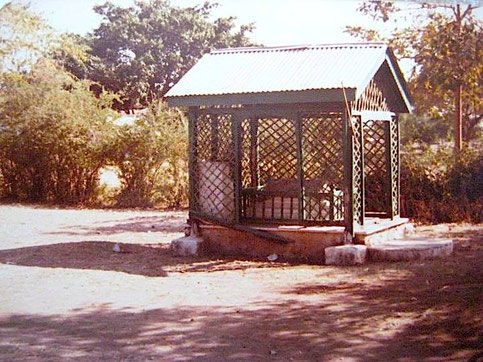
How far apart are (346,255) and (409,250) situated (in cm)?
78

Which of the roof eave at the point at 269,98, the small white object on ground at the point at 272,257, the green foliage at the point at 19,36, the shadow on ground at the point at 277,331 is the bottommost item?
the shadow on ground at the point at 277,331

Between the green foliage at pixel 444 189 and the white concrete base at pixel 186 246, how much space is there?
5.00 metres

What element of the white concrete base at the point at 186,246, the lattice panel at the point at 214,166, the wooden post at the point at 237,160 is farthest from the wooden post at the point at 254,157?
the white concrete base at the point at 186,246

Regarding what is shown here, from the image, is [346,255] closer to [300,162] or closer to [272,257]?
[272,257]

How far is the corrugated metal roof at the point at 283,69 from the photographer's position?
8.20m

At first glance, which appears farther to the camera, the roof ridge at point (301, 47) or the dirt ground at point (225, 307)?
the roof ridge at point (301, 47)

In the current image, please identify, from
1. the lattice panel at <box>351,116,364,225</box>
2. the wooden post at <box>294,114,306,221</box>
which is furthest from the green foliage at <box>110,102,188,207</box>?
the lattice panel at <box>351,116,364,225</box>

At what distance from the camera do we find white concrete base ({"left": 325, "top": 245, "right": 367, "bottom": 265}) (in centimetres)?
816

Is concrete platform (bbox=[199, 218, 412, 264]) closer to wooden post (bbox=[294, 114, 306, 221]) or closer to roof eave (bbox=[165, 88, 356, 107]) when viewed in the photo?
wooden post (bbox=[294, 114, 306, 221])

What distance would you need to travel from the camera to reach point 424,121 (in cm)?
2123

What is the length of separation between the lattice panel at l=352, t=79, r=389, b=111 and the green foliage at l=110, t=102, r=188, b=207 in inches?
255

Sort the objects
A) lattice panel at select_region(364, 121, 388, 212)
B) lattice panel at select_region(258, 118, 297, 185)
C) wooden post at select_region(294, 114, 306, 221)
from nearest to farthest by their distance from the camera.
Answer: wooden post at select_region(294, 114, 306, 221) → lattice panel at select_region(258, 118, 297, 185) → lattice panel at select_region(364, 121, 388, 212)

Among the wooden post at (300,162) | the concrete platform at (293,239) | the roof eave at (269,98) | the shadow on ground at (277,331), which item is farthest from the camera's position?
the wooden post at (300,162)

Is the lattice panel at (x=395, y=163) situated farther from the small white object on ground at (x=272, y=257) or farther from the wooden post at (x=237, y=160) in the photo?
the wooden post at (x=237, y=160)
